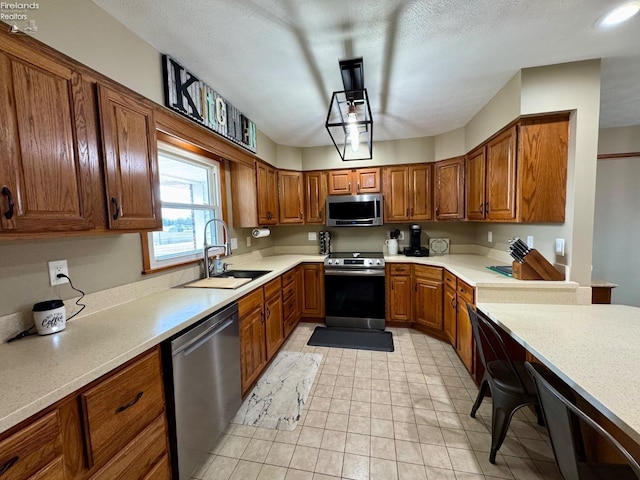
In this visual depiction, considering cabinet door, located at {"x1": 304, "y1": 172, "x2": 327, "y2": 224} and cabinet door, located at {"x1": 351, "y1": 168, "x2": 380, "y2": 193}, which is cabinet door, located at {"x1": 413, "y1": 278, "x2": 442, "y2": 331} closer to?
cabinet door, located at {"x1": 351, "y1": 168, "x2": 380, "y2": 193}

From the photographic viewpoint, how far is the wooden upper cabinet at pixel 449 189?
3116mm

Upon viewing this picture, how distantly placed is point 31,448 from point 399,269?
3067mm

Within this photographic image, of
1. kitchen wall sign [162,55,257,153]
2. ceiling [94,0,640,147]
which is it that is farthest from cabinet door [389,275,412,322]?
kitchen wall sign [162,55,257,153]

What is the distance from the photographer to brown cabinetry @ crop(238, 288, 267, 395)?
1.94 meters

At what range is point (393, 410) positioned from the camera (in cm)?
189

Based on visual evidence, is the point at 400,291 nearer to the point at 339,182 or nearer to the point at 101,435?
the point at 339,182

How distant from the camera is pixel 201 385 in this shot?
56.7 inches

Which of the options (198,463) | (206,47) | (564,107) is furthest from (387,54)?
(198,463)

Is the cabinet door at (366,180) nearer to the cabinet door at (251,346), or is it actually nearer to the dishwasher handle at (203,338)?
the cabinet door at (251,346)

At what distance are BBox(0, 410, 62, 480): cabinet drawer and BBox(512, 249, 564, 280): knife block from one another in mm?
2638

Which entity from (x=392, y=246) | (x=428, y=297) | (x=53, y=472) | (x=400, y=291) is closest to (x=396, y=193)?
(x=392, y=246)

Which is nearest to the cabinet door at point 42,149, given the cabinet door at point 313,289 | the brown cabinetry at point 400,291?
the cabinet door at point 313,289

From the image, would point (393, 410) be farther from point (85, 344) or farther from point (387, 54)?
point (387, 54)

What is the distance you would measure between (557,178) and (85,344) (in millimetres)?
3007
